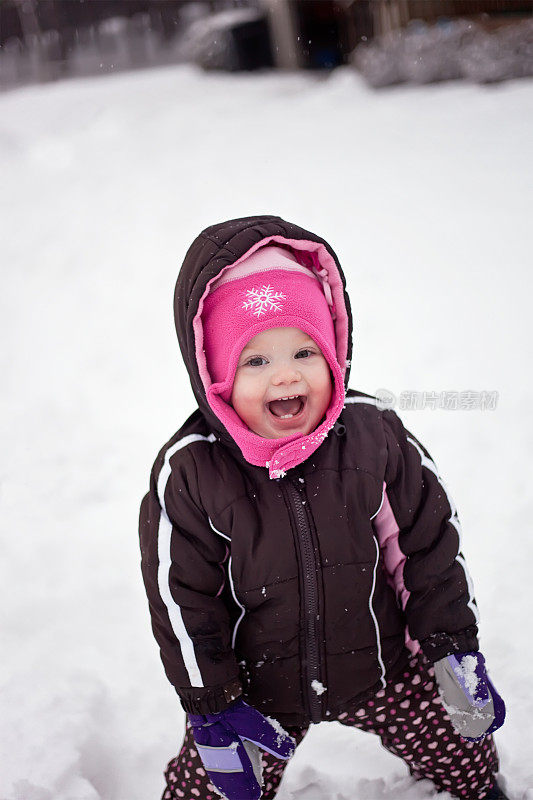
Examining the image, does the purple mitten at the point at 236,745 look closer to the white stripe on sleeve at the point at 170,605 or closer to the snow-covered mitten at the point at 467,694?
the white stripe on sleeve at the point at 170,605

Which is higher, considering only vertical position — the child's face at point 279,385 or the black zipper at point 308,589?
the child's face at point 279,385

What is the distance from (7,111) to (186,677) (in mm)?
6771

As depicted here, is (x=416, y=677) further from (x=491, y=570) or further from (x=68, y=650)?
(x=68, y=650)

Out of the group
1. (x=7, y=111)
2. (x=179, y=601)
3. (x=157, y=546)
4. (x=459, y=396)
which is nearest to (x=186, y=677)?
(x=179, y=601)

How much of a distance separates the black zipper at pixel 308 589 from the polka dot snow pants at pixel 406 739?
5.1 inches

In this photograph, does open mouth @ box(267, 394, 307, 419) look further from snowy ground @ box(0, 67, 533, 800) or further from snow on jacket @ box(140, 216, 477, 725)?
snowy ground @ box(0, 67, 533, 800)

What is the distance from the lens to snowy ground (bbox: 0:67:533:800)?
73.7 inches

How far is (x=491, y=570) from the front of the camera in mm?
2162

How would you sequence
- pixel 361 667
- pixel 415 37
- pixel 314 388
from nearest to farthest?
pixel 314 388 → pixel 361 667 → pixel 415 37

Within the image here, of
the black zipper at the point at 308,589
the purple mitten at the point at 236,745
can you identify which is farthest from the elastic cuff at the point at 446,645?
the purple mitten at the point at 236,745

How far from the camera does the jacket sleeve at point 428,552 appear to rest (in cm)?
136

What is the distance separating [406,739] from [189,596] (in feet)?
1.91

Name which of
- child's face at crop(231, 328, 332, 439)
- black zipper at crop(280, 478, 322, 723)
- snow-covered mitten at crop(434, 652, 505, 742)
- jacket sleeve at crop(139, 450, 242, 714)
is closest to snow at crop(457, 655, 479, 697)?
snow-covered mitten at crop(434, 652, 505, 742)

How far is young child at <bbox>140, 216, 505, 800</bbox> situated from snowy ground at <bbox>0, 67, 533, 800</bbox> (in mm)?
500
